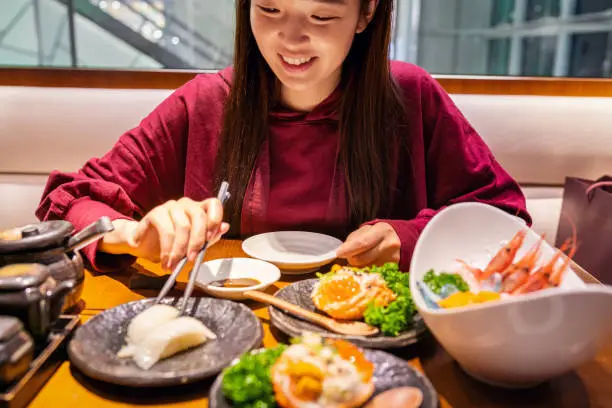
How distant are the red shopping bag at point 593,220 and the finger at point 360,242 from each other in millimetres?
1186

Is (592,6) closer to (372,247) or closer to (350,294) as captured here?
(372,247)

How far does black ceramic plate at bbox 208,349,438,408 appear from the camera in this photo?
2.62 feet

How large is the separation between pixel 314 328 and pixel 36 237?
0.57 metres

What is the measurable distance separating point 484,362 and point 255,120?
1200 mm

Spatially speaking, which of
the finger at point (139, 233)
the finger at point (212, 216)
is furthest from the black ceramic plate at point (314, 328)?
the finger at point (139, 233)

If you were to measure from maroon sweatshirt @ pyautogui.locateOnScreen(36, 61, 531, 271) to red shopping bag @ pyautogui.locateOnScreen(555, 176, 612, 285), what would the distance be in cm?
61

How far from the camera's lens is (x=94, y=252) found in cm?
138

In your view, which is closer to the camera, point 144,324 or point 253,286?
point 144,324

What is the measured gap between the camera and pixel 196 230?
1.24 metres

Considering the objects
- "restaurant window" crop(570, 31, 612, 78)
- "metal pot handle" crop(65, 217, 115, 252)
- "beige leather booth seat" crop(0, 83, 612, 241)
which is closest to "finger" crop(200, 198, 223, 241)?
"metal pot handle" crop(65, 217, 115, 252)

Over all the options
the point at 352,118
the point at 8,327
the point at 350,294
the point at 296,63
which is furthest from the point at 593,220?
the point at 8,327

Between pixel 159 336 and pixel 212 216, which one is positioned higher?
pixel 212 216

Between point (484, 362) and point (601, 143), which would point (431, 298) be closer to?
point (484, 362)

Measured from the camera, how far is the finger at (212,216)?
1275 millimetres
